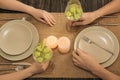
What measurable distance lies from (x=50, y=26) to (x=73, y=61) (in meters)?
0.24

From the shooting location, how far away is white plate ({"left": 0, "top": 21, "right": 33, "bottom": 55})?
1117mm

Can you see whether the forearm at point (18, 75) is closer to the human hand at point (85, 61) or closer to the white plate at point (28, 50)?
the white plate at point (28, 50)

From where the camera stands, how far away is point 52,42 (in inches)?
42.9

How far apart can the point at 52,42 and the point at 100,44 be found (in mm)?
244

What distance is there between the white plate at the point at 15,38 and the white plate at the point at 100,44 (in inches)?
10.2

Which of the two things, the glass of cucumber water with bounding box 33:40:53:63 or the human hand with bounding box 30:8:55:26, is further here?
the human hand with bounding box 30:8:55:26

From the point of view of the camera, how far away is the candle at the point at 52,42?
1086 millimetres

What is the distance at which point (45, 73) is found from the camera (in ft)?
3.53

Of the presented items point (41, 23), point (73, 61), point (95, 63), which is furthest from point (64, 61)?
point (41, 23)

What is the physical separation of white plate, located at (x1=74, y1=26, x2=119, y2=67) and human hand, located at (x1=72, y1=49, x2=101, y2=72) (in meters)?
0.02

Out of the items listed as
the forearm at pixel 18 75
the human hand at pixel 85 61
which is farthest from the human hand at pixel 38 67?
the human hand at pixel 85 61

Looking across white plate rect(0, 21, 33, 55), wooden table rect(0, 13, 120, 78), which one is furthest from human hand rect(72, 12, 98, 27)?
white plate rect(0, 21, 33, 55)

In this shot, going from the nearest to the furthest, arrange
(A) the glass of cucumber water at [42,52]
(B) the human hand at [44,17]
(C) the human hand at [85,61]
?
1. (A) the glass of cucumber water at [42,52]
2. (C) the human hand at [85,61]
3. (B) the human hand at [44,17]

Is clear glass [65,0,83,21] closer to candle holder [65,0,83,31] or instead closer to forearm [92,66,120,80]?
candle holder [65,0,83,31]
